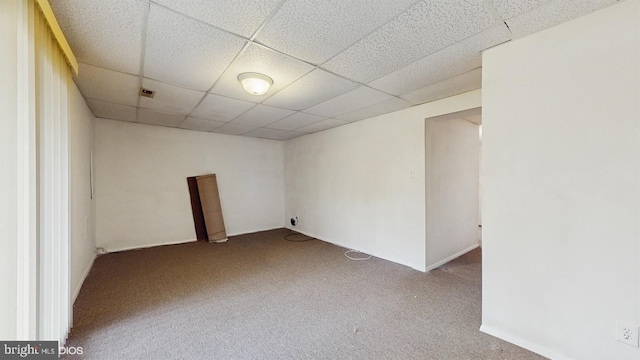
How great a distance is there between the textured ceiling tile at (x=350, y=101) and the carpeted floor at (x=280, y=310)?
2203 millimetres

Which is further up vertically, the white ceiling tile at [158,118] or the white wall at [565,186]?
the white ceiling tile at [158,118]

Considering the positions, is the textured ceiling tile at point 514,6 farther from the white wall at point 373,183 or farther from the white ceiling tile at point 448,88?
the white wall at point 373,183

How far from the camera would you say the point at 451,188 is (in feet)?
11.9

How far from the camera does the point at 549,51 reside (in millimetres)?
1604

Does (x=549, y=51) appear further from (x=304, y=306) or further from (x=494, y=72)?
(x=304, y=306)

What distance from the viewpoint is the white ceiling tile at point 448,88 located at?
7.54ft

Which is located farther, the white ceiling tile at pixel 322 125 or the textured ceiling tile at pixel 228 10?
the white ceiling tile at pixel 322 125

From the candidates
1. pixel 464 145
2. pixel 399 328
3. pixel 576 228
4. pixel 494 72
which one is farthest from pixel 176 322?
pixel 464 145

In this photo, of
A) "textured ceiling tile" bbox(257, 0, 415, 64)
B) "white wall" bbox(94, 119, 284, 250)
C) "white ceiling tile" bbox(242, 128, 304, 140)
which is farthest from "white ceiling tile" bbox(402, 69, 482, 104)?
"white wall" bbox(94, 119, 284, 250)

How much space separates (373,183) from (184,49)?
9.59 ft

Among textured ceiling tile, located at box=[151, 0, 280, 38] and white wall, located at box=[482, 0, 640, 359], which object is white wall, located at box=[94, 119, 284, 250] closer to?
textured ceiling tile, located at box=[151, 0, 280, 38]

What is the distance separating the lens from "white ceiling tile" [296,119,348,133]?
158 inches

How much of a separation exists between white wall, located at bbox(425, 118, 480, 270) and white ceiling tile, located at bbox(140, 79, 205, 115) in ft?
9.91

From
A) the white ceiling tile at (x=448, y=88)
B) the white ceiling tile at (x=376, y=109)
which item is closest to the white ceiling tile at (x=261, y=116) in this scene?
the white ceiling tile at (x=376, y=109)
